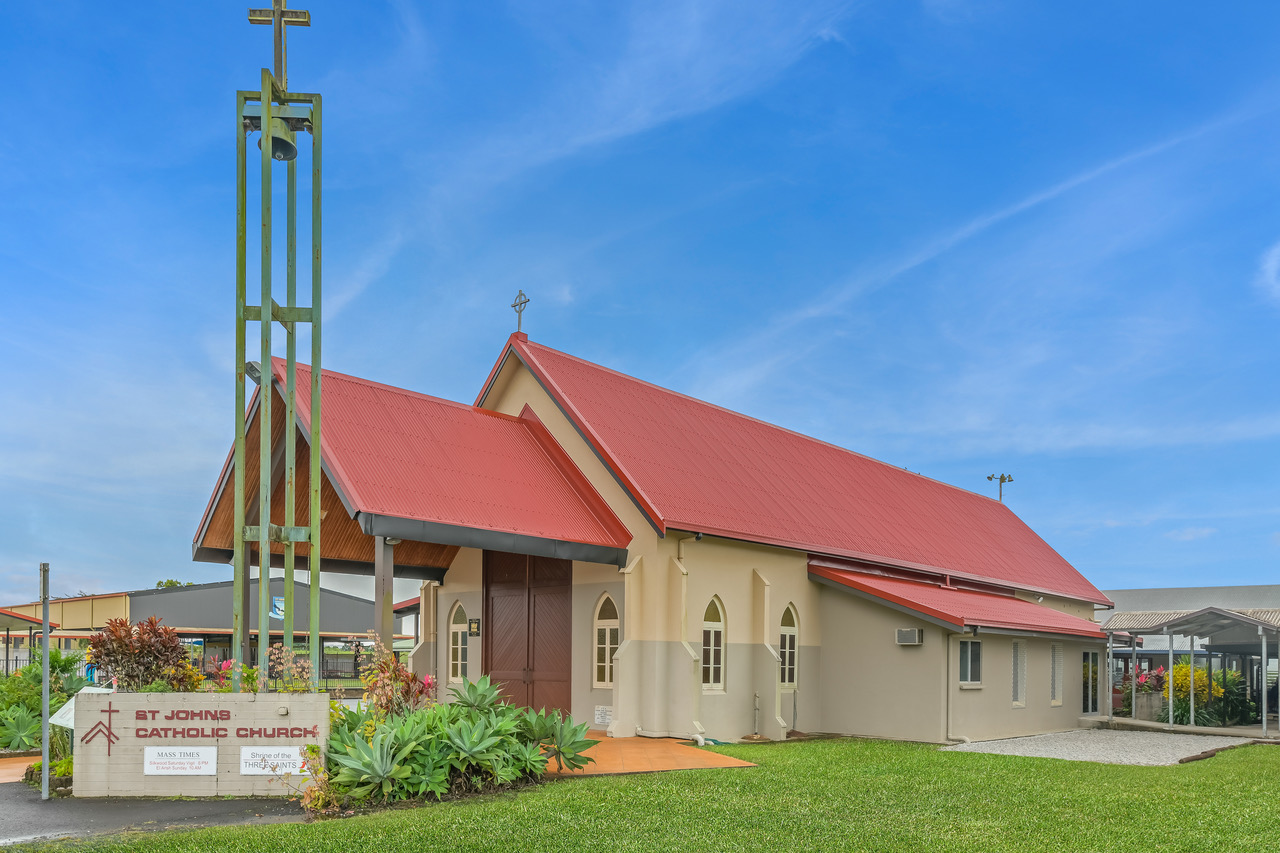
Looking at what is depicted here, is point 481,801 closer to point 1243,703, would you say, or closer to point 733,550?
point 733,550

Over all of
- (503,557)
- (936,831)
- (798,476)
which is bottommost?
(936,831)

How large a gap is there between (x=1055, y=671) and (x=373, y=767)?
784 inches

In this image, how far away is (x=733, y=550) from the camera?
2069 cm

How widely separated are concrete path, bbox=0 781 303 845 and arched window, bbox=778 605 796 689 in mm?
12031

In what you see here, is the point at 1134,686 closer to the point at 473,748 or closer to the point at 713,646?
the point at 713,646

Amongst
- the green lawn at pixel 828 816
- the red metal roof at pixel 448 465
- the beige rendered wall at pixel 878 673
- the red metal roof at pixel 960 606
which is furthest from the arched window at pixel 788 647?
the green lawn at pixel 828 816

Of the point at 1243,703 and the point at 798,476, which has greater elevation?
the point at 798,476

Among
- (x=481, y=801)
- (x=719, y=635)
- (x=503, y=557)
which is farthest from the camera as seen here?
(x=503, y=557)

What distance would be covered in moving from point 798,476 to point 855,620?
5.41 metres

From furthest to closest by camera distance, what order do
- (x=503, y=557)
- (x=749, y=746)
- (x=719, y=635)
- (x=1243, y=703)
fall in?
(x=1243, y=703), (x=503, y=557), (x=719, y=635), (x=749, y=746)

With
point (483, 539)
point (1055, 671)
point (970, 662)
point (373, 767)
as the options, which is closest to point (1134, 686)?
point (1055, 671)

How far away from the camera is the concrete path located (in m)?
10.3

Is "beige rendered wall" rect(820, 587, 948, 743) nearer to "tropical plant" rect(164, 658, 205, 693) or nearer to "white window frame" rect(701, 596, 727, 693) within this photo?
"white window frame" rect(701, 596, 727, 693)

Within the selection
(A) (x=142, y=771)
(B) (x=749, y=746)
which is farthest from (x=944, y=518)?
(A) (x=142, y=771)
